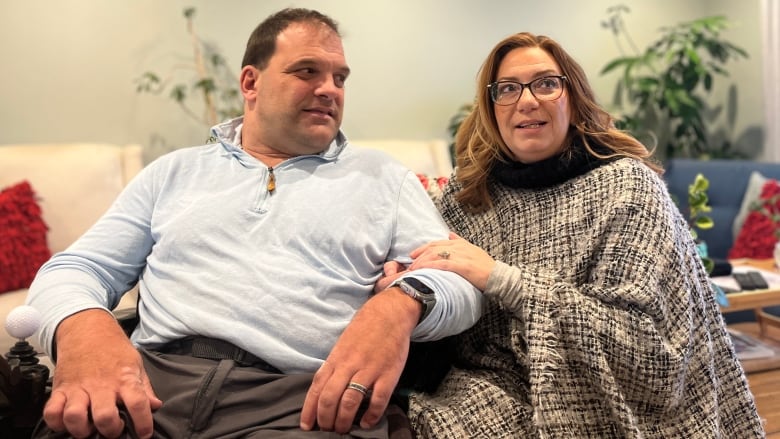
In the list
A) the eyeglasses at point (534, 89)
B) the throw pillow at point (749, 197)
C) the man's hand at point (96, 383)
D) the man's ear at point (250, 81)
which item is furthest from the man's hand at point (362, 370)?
the throw pillow at point (749, 197)

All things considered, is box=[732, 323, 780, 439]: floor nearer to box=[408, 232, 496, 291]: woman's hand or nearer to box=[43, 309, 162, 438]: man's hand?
box=[408, 232, 496, 291]: woman's hand

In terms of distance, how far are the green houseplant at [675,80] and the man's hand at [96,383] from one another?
11.0 ft

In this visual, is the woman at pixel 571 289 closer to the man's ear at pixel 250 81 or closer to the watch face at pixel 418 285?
the watch face at pixel 418 285

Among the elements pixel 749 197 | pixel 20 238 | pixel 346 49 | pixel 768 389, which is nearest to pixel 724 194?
pixel 749 197

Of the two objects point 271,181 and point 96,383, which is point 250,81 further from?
point 96,383

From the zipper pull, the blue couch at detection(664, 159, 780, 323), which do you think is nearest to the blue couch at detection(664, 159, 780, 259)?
the blue couch at detection(664, 159, 780, 323)

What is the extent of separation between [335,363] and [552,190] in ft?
2.07

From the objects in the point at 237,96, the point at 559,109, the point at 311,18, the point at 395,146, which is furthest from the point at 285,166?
the point at 237,96

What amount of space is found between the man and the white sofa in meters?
1.53

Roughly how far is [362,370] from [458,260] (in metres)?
0.31

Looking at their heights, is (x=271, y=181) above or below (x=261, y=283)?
above

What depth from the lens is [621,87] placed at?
15.3 ft

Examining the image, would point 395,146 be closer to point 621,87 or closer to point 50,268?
point 621,87

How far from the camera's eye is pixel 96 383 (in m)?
1.13
